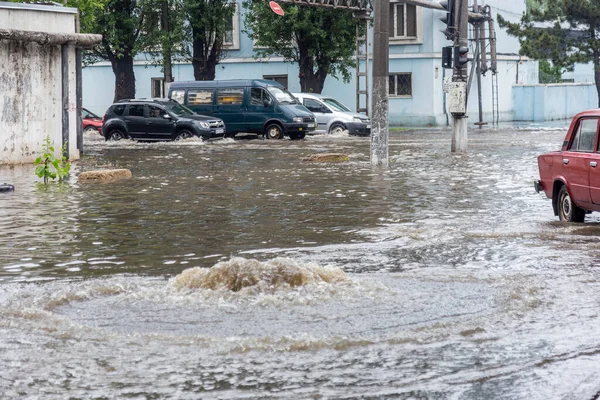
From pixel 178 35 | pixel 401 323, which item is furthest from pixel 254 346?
pixel 178 35

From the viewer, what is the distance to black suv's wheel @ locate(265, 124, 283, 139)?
3844cm

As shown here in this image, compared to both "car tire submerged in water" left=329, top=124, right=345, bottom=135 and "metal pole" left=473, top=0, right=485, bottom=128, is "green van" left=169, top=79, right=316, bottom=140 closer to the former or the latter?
"car tire submerged in water" left=329, top=124, right=345, bottom=135

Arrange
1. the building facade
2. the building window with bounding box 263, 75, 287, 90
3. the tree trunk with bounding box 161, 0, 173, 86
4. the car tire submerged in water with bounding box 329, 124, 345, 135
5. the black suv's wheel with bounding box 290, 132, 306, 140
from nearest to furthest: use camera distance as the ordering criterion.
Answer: the black suv's wheel with bounding box 290, 132, 306, 140 < the car tire submerged in water with bounding box 329, 124, 345, 135 < the tree trunk with bounding box 161, 0, 173, 86 < the building facade < the building window with bounding box 263, 75, 287, 90

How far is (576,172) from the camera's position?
41.9 ft

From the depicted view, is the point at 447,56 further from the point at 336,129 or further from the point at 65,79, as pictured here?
the point at 336,129

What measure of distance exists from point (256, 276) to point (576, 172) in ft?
17.8

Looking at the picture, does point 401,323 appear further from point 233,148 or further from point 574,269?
point 233,148

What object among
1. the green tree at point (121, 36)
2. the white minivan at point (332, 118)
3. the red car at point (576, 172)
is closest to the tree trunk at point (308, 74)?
the white minivan at point (332, 118)

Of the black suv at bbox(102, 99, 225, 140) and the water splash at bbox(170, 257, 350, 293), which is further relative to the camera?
the black suv at bbox(102, 99, 225, 140)

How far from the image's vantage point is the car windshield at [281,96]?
3878cm

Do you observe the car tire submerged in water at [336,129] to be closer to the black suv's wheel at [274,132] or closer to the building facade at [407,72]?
the black suv's wheel at [274,132]

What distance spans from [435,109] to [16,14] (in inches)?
1073

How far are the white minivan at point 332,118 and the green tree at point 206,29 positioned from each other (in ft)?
23.9

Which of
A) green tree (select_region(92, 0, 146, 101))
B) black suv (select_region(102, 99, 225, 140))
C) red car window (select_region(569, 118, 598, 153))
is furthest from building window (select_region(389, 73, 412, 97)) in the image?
red car window (select_region(569, 118, 598, 153))
